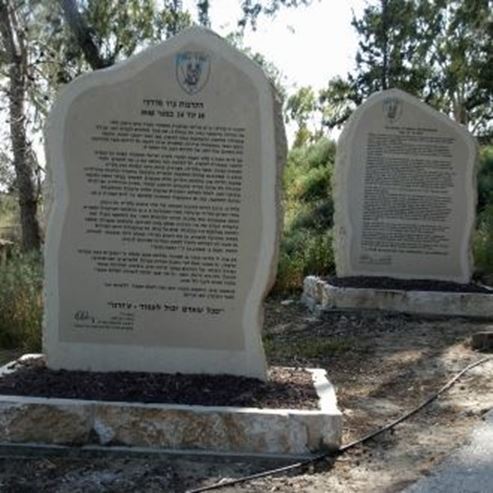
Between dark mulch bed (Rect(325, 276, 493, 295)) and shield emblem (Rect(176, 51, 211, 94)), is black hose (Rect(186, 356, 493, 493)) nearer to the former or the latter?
shield emblem (Rect(176, 51, 211, 94))

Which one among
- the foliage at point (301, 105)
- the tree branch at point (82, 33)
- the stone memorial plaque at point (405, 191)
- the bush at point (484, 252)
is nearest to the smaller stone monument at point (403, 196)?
the stone memorial plaque at point (405, 191)

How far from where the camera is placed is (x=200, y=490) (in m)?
4.05

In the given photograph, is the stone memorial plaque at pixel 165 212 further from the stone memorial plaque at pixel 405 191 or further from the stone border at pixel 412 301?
the stone memorial plaque at pixel 405 191

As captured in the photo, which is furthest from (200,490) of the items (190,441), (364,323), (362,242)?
(362,242)

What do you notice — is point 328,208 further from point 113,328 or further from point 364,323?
point 113,328

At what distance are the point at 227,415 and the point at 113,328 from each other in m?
1.13

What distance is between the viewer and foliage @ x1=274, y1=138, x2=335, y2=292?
40.6 feet

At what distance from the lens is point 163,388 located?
494cm

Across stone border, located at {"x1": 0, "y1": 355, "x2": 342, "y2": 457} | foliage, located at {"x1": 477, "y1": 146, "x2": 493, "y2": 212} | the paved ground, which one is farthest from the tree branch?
the paved ground

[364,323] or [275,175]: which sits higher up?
[275,175]

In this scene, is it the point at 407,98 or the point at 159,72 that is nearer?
the point at 159,72

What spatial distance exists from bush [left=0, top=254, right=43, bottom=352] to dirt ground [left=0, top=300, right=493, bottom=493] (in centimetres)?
212

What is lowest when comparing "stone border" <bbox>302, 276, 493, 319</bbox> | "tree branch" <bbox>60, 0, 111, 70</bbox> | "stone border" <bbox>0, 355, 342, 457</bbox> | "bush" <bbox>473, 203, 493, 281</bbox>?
"stone border" <bbox>0, 355, 342, 457</bbox>

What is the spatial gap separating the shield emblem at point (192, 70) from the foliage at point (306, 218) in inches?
242
